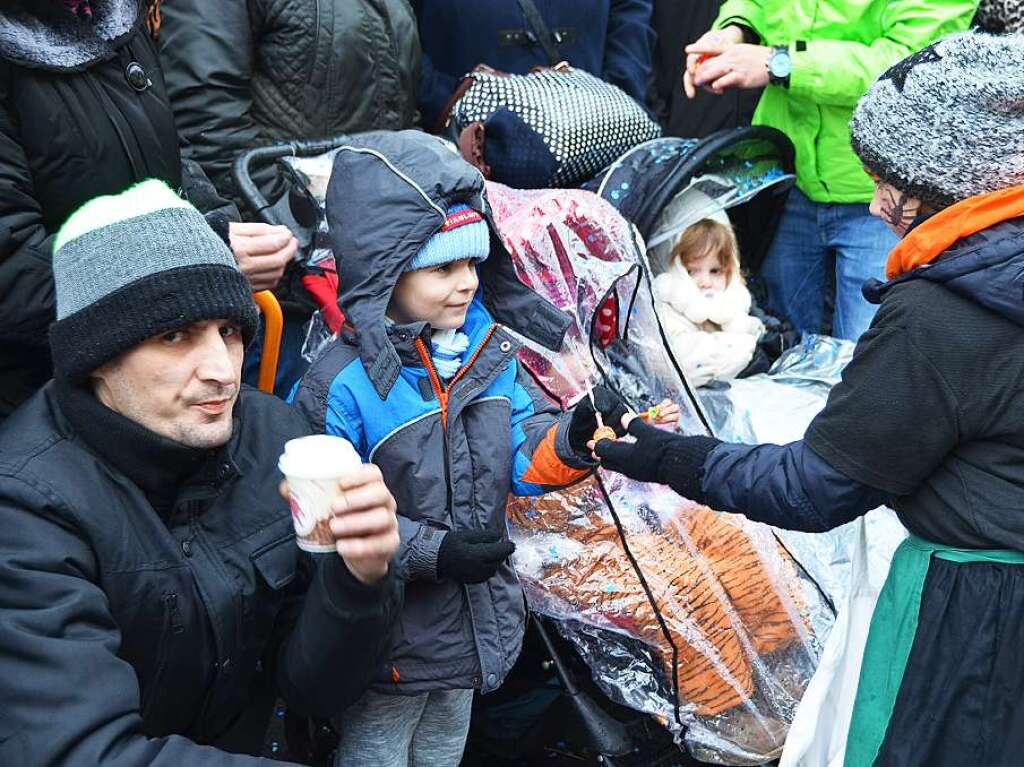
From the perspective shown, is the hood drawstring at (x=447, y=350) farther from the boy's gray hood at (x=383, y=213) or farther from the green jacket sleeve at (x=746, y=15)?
the green jacket sleeve at (x=746, y=15)

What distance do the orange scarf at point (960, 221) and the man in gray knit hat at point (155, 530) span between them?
3.34ft

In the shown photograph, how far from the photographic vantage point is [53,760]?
1.64 m

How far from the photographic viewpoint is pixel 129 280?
1.93m

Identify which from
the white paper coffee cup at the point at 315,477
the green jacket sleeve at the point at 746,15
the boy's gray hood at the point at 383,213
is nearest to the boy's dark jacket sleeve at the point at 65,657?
the white paper coffee cup at the point at 315,477

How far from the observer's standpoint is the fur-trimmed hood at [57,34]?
2311 millimetres

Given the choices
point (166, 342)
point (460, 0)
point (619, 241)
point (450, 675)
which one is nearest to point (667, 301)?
point (619, 241)

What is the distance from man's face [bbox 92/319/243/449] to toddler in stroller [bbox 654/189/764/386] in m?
1.78

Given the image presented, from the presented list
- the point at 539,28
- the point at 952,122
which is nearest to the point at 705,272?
the point at 539,28

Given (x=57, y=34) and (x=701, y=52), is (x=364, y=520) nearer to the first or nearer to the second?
(x=57, y=34)

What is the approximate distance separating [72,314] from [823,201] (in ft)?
8.57

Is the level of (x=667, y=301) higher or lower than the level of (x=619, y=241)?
lower

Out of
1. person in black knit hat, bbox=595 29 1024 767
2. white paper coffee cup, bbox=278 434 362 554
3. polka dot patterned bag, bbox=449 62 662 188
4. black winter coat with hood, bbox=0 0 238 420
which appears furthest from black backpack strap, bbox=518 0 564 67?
white paper coffee cup, bbox=278 434 362 554

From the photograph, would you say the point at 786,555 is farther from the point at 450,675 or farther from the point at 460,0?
the point at 460,0

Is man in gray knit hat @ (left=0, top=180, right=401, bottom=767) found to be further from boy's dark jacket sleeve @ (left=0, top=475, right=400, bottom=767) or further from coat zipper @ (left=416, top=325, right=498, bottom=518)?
coat zipper @ (left=416, top=325, right=498, bottom=518)
